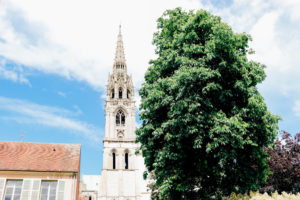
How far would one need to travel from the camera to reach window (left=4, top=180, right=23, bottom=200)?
60.5 feet

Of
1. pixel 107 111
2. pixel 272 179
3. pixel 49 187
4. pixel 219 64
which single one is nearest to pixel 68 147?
pixel 49 187

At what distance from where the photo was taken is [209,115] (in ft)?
38.6

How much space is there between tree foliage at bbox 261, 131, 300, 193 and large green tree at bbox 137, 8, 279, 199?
9.64 meters

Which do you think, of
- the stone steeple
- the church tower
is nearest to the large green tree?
the church tower

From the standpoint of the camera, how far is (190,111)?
11.6 meters

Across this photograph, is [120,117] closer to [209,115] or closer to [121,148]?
[121,148]

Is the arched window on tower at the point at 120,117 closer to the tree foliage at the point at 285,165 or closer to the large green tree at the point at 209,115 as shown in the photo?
the tree foliage at the point at 285,165

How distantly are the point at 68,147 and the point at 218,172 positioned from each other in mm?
16083

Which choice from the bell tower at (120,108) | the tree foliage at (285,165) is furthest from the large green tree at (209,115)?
the bell tower at (120,108)

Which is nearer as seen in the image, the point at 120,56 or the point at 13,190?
the point at 13,190

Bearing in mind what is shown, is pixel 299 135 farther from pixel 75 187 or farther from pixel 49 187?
pixel 49 187

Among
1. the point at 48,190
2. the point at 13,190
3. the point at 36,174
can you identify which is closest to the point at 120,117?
the point at 36,174

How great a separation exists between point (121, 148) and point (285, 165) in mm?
34544

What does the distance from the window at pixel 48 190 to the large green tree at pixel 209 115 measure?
10.4 metres
